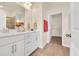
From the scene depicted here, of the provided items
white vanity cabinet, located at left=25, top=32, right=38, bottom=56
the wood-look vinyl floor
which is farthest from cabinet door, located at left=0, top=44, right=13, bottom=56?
the wood-look vinyl floor

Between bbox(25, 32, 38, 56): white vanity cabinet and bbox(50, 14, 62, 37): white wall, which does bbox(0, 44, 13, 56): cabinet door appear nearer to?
bbox(25, 32, 38, 56): white vanity cabinet

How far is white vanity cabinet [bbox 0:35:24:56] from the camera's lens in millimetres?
1864

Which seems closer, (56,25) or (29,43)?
(29,43)

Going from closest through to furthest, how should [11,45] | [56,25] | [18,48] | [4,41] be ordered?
[4,41] → [11,45] → [18,48] → [56,25]

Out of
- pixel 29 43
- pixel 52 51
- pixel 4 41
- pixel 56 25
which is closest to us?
pixel 4 41

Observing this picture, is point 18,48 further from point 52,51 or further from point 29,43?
point 52,51

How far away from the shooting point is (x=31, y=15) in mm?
4578

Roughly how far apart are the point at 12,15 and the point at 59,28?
5299 millimetres

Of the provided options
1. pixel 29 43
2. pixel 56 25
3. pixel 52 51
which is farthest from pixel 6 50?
pixel 56 25

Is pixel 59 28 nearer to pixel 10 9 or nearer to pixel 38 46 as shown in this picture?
pixel 38 46

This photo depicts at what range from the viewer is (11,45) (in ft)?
6.86

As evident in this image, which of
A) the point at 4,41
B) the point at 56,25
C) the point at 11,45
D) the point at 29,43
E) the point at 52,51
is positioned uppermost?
the point at 56,25

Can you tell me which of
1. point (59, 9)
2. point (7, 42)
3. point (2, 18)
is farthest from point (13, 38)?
point (59, 9)

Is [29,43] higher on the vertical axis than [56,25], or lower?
lower
